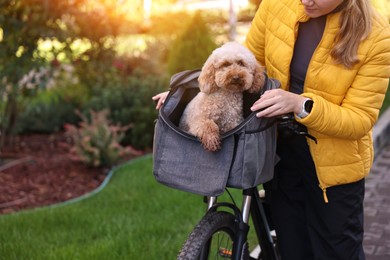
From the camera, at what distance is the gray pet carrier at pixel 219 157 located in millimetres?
2504

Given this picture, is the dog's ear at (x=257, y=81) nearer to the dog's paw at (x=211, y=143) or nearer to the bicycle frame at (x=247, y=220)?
the dog's paw at (x=211, y=143)

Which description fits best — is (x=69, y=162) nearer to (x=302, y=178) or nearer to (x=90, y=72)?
(x=90, y=72)

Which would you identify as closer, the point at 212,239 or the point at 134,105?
the point at 212,239

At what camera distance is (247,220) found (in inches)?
112

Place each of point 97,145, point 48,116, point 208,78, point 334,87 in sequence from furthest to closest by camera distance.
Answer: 1. point 48,116
2. point 97,145
3. point 334,87
4. point 208,78

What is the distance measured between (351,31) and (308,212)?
952 mm

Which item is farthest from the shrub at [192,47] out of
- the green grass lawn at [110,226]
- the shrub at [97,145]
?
the green grass lawn at [110,226]

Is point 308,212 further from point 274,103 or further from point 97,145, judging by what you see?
point 97,145

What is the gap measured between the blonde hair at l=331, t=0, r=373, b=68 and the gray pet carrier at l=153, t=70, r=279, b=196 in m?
0.29

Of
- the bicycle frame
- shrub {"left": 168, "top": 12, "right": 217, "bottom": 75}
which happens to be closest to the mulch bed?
shrub {"left": 168, "top": 12, "right": 217, "bottom": 75}

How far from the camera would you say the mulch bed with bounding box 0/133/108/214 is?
6008 mm

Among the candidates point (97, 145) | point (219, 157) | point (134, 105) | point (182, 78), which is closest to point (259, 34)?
point (182, 78)

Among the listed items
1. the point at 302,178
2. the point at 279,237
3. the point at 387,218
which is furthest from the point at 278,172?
the point at 387,218

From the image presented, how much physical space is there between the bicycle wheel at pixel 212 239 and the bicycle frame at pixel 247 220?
1.4 inches
